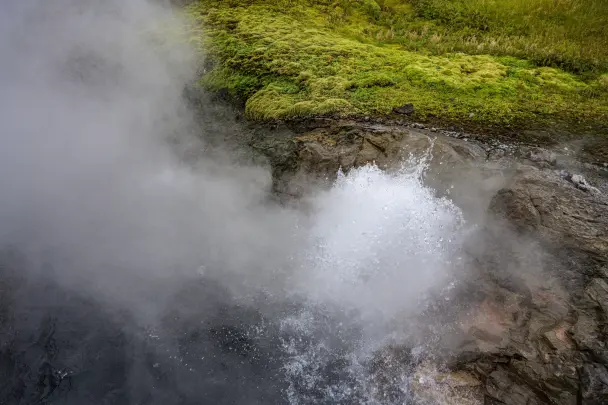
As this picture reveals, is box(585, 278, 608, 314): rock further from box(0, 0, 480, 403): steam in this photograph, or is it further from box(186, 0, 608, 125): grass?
box(186, 0, 608, 125): grass

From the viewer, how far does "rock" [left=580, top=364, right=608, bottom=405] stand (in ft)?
12.9

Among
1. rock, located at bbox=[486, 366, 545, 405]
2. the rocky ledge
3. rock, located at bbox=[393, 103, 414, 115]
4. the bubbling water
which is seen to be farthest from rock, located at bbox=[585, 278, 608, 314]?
rock, located at bbox=[393, 103, 414, 115]

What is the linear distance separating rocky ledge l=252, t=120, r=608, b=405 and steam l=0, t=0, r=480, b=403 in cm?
46

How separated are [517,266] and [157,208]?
5.86m

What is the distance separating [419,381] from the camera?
4852mm

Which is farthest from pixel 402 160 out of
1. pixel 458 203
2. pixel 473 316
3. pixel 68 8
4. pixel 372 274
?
pixel 68 8

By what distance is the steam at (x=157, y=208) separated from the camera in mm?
5812

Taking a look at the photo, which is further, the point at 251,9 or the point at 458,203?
the point at 251,9

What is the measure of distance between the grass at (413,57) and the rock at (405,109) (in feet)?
0.44

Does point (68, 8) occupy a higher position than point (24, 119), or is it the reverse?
point (68, 8)

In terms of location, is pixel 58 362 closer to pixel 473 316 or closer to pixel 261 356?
pixel 261 356

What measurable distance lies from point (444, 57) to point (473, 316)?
6742 mm

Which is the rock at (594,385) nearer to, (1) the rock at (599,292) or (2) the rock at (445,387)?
(1) the rock at (599,292)

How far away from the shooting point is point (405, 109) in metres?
7.71
